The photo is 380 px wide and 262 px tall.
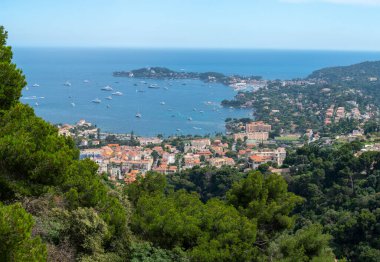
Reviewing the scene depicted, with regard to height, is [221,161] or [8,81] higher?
[8,81]

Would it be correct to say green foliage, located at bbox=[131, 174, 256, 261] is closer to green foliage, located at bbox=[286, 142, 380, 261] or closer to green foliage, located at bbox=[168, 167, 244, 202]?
green foliage, located at bbox=[286, 142, 380, 261]

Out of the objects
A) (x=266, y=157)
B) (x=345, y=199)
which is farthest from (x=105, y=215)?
(x=266, y=157)

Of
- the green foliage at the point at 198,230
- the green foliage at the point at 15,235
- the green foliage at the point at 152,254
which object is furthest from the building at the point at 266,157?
the green foliage at the point at 15,235

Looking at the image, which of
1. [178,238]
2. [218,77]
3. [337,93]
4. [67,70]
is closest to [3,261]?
[178,238]

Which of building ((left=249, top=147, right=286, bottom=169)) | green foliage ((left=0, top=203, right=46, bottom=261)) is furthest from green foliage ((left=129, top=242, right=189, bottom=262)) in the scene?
building ((left=249, top=147, right=286, bottom=169))

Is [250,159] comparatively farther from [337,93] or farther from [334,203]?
[337,93]

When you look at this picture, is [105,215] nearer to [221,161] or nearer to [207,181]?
[207,181]
